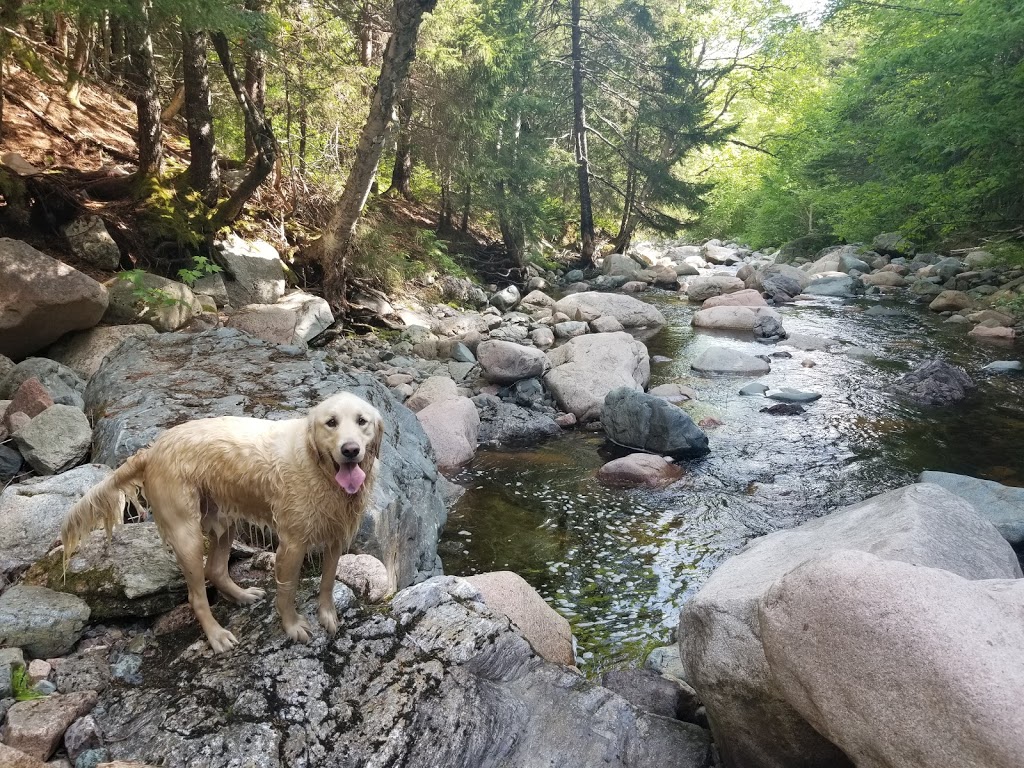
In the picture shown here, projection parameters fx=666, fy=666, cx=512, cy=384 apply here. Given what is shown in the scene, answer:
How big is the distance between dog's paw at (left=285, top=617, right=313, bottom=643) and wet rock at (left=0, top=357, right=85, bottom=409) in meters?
4.15

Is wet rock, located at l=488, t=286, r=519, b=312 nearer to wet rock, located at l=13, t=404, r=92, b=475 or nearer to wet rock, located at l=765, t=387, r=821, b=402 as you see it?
wet rock, located at l=765, t=387, r=821, b=402

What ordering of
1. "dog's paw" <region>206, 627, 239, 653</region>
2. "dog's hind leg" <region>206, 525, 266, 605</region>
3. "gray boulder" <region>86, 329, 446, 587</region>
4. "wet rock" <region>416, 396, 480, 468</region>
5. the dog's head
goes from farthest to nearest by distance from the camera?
1. "wet rock" <region>416, 396, 480, 468</region>
2. "gray boulder" <region>86, 329, 446, 587</region>
3. "dog's hind leg" <region>206, 525, 266, 605</region>
4. "dog's paw" <region>206, 627, 239, 653</region>
5. the dog's head

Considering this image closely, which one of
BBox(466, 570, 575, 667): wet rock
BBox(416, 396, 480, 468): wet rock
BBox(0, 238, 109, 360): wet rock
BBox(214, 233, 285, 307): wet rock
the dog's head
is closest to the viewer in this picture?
the dog's head

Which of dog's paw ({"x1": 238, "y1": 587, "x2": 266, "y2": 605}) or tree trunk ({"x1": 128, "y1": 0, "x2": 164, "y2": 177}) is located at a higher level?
tree trunk ({"x1": 128, "y1": 0, "x2": 164, "y2": 177})

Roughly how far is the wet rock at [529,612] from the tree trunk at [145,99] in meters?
9.10

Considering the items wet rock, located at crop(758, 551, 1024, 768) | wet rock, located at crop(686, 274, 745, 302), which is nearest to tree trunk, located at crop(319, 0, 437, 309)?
wet rock, located at crop(758, 551, 1024, 768)

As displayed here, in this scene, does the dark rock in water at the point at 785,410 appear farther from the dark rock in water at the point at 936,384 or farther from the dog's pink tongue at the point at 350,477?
the dog's pink tongue at the point at 350,477

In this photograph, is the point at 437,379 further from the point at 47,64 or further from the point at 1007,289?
the point at 1007,289

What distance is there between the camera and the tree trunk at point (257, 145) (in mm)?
10154

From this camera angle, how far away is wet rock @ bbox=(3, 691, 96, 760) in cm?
244

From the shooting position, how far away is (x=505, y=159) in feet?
64.0

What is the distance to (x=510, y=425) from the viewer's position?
9.20m

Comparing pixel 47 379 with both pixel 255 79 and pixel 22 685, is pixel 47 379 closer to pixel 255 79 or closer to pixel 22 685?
pixel 22 685

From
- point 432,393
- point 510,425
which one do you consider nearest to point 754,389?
point 510,425
